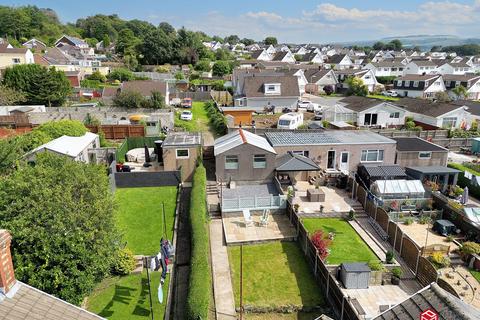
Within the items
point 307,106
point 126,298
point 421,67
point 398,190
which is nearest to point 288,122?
point 307,106

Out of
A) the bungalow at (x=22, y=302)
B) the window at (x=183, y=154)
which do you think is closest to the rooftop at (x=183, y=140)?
the window at (x=183, y=154)

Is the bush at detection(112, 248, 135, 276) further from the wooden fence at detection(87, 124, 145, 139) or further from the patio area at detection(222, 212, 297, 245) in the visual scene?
the wooden fence at detection(87, 124, 145, 139)

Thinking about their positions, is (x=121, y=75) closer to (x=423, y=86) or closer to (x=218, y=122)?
(x=218, y=122)

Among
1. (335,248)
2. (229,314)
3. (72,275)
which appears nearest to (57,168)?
(72,275)

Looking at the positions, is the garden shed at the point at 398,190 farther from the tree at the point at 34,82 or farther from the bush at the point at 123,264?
the tree at the point at 34,82

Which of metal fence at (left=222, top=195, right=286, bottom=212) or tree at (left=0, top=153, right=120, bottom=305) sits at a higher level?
tree at (left=0, top=153, right=120, bottom=305)

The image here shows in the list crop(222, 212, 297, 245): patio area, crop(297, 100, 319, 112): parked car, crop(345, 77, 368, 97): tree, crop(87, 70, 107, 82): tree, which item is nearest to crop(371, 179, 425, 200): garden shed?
crop(222, 212, 297, 245): patio area
